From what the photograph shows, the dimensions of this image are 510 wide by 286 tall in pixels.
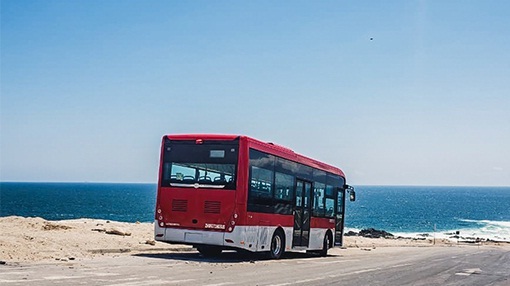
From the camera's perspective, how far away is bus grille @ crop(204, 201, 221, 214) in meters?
18.8

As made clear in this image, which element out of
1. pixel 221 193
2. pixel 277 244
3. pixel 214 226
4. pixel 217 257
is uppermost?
pixel 221 193

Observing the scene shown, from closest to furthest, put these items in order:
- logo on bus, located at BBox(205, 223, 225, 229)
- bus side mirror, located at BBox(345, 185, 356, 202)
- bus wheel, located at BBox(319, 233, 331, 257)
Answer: logo on bus, located at BBox(205, 223, 225, 229), bus wheel, located at BBox(319, 233, 331, 257), bus side mirror, located at BBox(345, 185, 356, 202)

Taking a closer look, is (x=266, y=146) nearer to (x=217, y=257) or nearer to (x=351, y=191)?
→ (x=217, y=257)

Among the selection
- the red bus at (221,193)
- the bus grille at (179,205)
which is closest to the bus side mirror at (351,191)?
the red bus at (221,193)

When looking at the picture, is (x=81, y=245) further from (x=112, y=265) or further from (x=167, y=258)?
(x=112, y=265)

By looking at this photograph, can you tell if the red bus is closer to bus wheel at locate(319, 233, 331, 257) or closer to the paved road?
the paved road

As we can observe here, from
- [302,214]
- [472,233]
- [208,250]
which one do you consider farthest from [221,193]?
[472,233]

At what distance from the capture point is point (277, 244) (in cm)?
2150

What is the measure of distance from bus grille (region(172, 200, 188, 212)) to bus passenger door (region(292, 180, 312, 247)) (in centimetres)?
481

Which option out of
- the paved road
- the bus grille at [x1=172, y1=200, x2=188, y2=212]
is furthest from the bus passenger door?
the bus grille at [x1=172, y1=200, x2=188, y2=212]

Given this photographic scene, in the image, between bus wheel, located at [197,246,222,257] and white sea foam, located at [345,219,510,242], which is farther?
white sea foam, located at [345,219,510,242]

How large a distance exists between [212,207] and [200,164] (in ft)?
4.44

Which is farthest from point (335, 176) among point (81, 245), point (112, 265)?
point (112, 265)

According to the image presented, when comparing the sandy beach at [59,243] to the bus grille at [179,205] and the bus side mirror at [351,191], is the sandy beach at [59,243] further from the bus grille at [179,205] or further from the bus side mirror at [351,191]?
the bus side mirror at [351,191]
